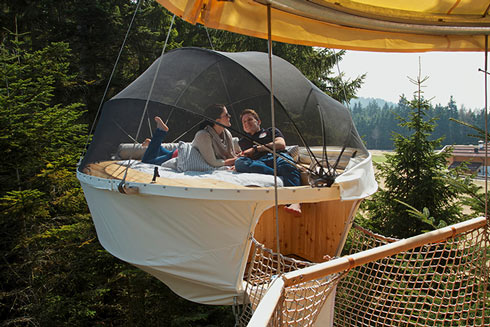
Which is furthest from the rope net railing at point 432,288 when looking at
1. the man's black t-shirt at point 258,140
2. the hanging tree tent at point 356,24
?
the man's black t-shirt at point 258,140

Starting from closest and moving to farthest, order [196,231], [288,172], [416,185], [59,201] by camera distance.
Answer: [196,231] < [288,172] < [59,201] < [416,185]

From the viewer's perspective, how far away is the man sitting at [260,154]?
116 inches

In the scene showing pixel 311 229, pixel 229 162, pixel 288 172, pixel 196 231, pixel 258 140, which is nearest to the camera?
pixel 196 231

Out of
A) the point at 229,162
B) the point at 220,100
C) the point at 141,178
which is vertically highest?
the point at 220,100

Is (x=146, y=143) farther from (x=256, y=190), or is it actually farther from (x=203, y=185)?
(x=256, y=190)

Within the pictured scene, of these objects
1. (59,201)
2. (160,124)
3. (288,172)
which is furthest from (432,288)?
(59,201)

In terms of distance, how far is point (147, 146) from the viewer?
10.7 ft

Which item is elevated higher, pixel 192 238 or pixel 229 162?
pixel 229 162

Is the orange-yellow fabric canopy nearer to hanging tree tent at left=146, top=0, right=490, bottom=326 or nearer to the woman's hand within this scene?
hanging tree tent at left=146, top=0, right=490, bottom=326

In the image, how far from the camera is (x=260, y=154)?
305cm

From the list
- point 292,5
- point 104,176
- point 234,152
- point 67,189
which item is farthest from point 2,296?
point 292,5

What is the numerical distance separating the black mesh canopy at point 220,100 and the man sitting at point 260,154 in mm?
82

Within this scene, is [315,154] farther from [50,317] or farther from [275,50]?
[275,50]

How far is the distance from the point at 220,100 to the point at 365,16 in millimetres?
1597
